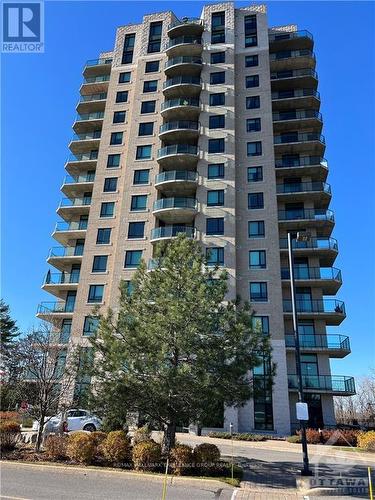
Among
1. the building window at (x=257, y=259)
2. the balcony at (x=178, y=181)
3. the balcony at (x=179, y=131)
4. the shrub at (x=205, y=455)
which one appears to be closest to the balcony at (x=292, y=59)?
the balcony at (x=179, y=131)

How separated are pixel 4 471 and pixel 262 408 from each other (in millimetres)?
21635

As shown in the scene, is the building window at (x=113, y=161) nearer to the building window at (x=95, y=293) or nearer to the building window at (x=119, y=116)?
the building window at (x=119, y=116)

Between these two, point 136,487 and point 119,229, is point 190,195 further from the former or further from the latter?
point 136,487

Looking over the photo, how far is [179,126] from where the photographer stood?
4050 cm

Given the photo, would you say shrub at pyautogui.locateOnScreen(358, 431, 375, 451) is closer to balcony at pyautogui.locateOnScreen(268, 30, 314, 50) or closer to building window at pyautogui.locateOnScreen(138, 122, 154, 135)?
building window at pyautogui.locateOnScreen(138, 122, 154, 135)

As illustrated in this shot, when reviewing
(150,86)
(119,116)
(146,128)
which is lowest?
(146,128)

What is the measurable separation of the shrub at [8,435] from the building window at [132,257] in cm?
1967

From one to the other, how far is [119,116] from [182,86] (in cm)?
782

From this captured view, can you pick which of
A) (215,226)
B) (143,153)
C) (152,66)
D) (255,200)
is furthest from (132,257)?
(152,66)

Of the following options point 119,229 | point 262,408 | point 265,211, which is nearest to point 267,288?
point 265,211

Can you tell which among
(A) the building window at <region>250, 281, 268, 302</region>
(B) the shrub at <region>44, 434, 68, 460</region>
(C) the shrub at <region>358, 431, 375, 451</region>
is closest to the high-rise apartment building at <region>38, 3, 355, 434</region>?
(A) the building window at <region>250, 281, 268, 302</region>

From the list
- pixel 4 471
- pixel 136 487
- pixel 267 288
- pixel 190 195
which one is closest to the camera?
pixel 136 487

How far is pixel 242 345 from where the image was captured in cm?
1425

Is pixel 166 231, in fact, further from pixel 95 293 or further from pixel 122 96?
pixel 122 96
